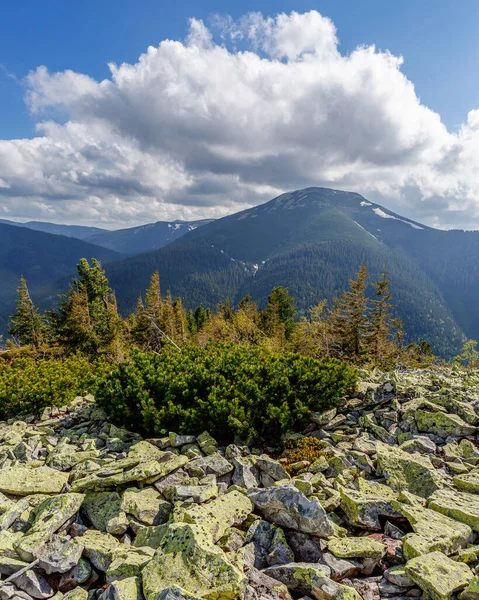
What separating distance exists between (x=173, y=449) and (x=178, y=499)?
2.77 meters

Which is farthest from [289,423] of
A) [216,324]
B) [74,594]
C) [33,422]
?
[216,324]

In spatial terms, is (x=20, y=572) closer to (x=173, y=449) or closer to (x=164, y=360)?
(x=173, y=449)

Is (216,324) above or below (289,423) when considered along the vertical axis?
below

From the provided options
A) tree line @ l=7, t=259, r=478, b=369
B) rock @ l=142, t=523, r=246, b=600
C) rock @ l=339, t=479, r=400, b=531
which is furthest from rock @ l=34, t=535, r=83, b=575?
tree line @ l=7, t=259, r=478, b=369

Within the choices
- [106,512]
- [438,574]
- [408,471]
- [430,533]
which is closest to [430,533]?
[430,533]

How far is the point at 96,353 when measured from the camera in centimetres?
3531

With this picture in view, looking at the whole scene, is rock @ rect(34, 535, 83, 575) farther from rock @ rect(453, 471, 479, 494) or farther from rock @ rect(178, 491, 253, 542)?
rock @ rect(453, 471, 479, 494)

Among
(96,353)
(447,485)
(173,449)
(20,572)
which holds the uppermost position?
(447,485)

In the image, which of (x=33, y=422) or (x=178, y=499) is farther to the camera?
(x=33, y=422)

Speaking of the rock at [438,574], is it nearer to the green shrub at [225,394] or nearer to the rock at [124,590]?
the rock at [124,590]

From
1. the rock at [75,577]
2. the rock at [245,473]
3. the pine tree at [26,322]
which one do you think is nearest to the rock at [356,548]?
the rock at [245,473]

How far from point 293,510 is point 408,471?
3078 mm

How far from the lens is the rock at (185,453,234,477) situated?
690 centimetres

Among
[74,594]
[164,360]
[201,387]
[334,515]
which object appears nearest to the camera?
[74,594]
